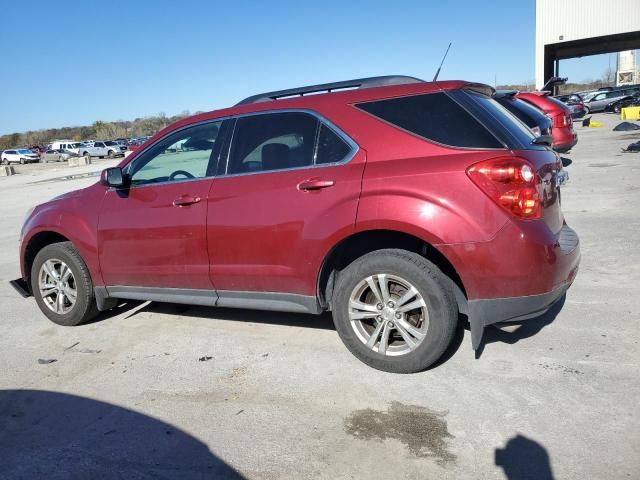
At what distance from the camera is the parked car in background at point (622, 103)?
3562 cm

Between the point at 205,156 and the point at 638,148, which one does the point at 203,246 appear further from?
the point at 638,148

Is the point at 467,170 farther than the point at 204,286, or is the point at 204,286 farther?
the point at 204,286

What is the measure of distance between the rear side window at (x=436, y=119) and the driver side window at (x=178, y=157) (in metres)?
1.36

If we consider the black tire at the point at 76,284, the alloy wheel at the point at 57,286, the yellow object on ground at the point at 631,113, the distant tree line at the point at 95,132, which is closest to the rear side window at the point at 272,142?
the black tire at the point at 76,284

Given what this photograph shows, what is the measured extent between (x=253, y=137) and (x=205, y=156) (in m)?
0.46

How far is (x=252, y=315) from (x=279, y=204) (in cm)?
156

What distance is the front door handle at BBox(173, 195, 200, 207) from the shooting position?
4043mm

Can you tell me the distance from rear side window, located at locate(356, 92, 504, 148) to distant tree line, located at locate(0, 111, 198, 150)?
91505mm

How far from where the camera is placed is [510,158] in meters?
3.11

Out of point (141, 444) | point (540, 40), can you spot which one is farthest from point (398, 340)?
point (540, 40)

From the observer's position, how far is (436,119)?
3367 millimetres

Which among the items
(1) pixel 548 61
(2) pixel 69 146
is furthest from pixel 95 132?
(1) pixel 548 61

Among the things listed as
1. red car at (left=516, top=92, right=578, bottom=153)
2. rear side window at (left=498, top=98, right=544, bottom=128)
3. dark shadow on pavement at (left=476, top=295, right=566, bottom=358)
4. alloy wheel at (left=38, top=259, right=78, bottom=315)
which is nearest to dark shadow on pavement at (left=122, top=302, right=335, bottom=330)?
alloy wheel at (left=38, top=259, right=78, bottom=315)

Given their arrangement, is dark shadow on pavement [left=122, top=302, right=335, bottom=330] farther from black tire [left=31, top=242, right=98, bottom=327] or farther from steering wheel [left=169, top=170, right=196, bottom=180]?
steering wheel [left=169, top=170, right=196, bottom=180]
